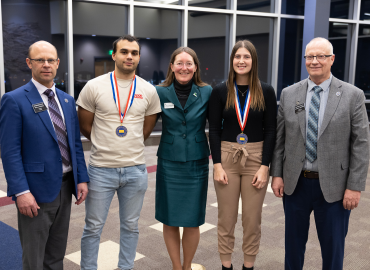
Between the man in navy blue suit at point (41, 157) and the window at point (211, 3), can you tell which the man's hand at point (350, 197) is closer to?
the man in navy blue suit at point (41, 157)

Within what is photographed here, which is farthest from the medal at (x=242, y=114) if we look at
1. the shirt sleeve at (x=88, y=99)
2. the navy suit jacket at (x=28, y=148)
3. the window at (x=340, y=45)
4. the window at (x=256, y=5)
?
the window at (x=340, y=45)

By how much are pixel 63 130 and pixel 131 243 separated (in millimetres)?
924

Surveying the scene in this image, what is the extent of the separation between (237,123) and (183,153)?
42cm

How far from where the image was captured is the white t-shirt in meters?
2.27

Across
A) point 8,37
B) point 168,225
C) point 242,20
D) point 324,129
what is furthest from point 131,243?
point 242,20

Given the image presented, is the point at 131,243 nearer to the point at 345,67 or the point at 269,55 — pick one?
the point at 269,55

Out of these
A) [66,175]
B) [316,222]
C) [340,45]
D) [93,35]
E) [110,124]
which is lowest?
[316,222]

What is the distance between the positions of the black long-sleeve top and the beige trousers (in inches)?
1.8

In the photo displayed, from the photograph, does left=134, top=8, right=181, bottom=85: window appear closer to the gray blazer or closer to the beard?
the beard

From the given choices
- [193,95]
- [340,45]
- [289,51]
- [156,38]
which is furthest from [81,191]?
[340,45]

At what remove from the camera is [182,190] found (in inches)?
97.0

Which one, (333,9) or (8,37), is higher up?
(333,9)

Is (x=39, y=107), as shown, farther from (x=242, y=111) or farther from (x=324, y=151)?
(x=324, y=151)

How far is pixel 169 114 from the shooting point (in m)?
2.43
